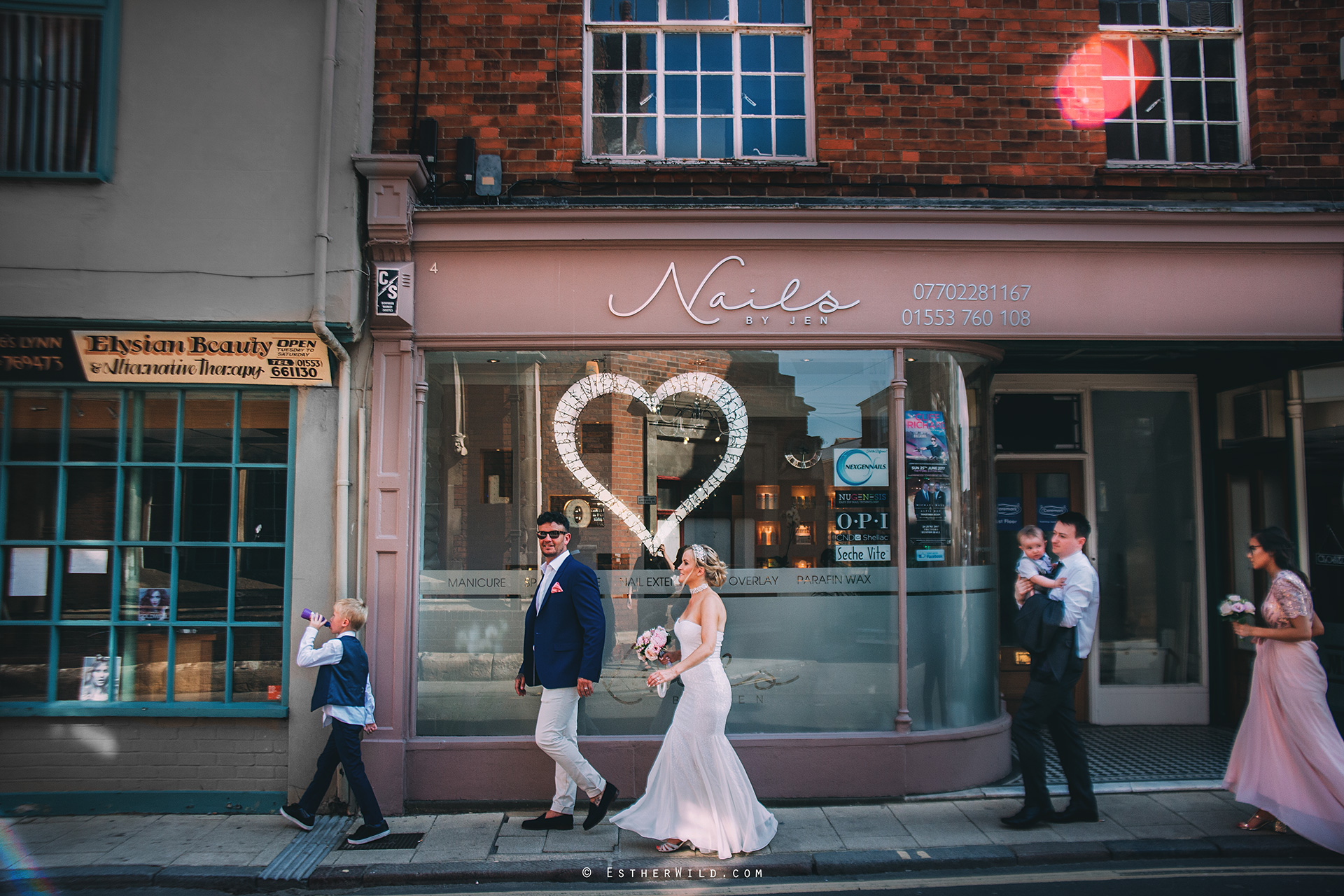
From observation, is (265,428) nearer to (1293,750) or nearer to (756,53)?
(756,53)

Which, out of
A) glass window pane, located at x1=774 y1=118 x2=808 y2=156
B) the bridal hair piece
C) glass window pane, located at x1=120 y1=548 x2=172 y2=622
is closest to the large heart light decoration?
the bridal hair piece

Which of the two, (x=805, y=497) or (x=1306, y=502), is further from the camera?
(x=1306, y=502)

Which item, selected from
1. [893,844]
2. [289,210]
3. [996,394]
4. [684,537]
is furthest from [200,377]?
[996,394]

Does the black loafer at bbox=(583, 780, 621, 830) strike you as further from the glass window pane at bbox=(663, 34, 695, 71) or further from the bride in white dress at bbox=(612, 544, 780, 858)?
the glass window pane at bbox=(663, 34, 695, 71)

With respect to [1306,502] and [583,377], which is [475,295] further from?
[1306,502]

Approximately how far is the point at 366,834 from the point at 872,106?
668cm

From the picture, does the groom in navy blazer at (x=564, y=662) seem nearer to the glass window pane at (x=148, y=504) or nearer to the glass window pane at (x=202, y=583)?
the glass window pane at (x=202, y=583)

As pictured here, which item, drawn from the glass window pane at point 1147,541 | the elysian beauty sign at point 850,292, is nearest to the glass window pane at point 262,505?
the elysian beauty sign at point 850,292

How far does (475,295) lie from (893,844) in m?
4.96

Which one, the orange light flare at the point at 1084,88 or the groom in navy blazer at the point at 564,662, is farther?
the orange light flare at the point at 1084,88

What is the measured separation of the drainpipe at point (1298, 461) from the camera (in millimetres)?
7262

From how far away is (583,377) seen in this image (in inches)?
262

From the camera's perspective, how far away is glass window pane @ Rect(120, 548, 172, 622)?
6.33 metres

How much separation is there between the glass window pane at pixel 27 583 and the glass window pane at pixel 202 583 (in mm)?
990
